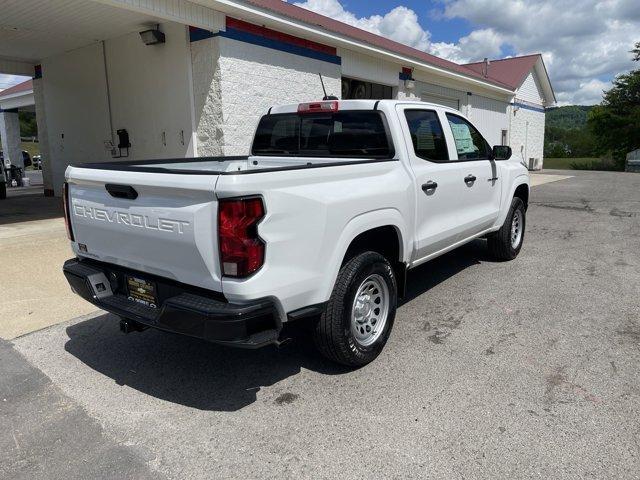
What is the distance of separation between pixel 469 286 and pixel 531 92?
1010 inches

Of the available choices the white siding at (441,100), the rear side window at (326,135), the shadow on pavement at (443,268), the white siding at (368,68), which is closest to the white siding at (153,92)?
the white siding at (368,68)

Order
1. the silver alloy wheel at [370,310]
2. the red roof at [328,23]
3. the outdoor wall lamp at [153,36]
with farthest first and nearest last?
the red roof at [328,23] → the outdoor wall lamp at [153,36] → the silver alloy wheel at [370,310]

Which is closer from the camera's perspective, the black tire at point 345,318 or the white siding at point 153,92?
the black tire at point 345,318

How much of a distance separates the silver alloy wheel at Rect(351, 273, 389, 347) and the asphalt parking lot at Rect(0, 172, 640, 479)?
0.74ft

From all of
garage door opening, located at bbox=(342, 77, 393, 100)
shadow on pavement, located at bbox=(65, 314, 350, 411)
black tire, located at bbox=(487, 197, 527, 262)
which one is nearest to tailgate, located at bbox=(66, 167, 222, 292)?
shadow on pavement, located at bbox=(65, 314, 350, 411)

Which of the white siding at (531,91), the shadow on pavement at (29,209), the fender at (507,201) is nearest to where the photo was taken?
the fender at (507,201)

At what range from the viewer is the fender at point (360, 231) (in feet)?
10.4

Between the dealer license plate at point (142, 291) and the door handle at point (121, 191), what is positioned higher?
the door handle at point (121, 191)

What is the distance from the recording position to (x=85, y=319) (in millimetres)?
4672

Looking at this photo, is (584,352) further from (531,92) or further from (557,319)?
(531,92)

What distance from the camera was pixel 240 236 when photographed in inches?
105

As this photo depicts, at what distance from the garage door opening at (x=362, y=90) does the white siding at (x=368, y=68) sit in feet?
1.26

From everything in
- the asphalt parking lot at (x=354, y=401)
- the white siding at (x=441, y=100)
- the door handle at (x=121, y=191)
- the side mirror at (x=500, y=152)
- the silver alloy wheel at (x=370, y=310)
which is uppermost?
the white siding at (x=441, y=100)

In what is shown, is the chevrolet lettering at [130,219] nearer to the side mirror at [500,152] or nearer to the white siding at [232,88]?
the side mirror at [500,152]
